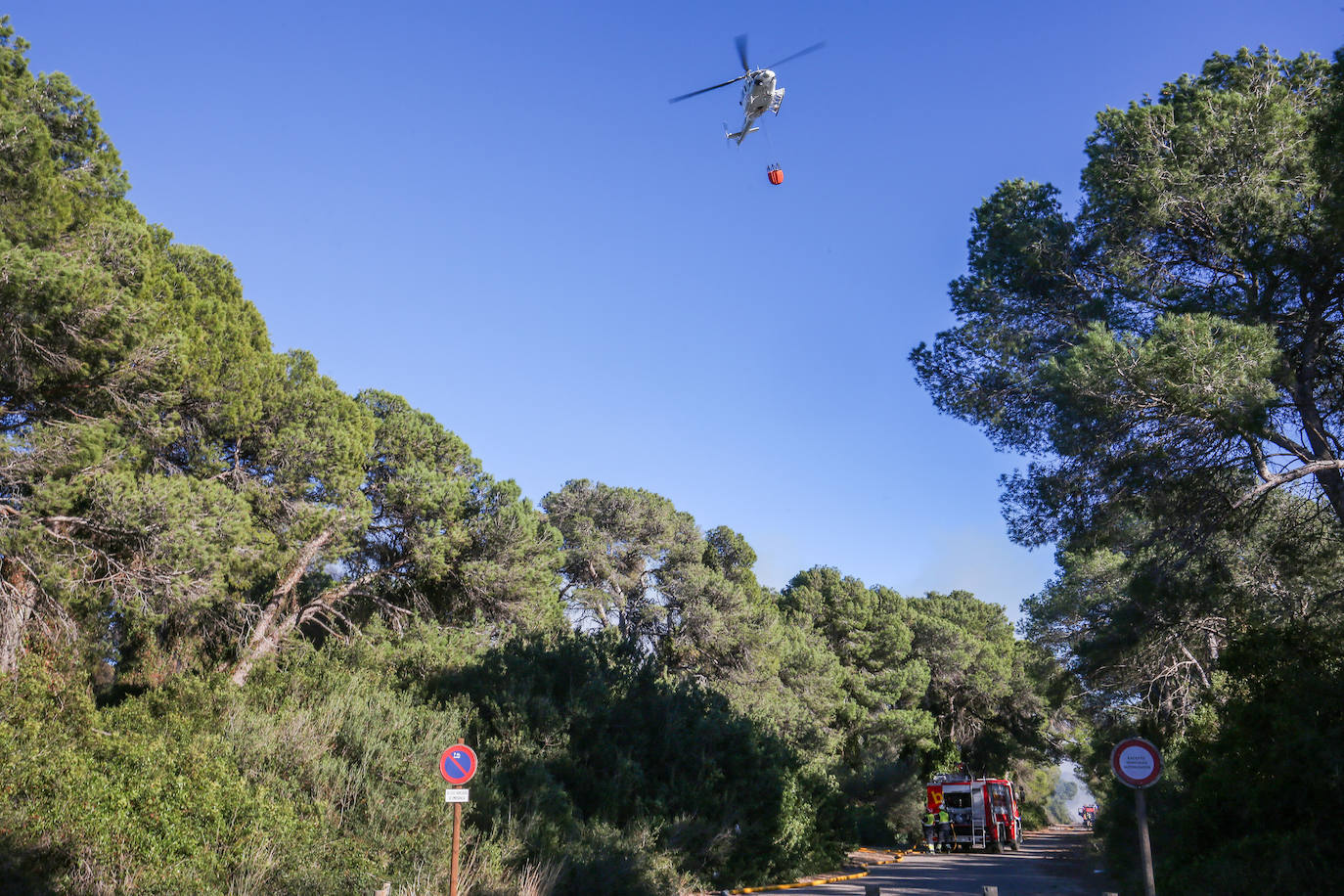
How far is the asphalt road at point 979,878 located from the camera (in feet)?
54.7

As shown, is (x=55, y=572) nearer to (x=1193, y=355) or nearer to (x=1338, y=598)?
(x=1193, y=355)

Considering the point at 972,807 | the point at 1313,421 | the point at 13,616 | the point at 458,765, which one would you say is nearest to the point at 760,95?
the point at 1313,421

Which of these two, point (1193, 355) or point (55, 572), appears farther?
point (55, 572)

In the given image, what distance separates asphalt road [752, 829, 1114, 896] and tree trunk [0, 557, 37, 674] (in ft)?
47.2

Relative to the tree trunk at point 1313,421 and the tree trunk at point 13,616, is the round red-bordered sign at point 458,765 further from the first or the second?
the tree trunk at point 1313,421

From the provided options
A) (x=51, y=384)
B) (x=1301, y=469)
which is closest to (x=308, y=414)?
(x=51, y=384)

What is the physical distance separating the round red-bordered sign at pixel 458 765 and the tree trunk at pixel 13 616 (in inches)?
324

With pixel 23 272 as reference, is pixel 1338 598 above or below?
below

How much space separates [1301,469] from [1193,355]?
2.39m

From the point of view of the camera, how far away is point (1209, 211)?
1404 centimetres

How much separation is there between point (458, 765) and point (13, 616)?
8.85 metres

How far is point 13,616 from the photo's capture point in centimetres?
1403

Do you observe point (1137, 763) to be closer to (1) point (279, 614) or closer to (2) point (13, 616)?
(2) point (13, 616)

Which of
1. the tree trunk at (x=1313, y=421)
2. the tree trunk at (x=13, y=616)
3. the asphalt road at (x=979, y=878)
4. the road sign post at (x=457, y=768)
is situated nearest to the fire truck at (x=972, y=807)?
the asphalt road at (x=979, y=878)
